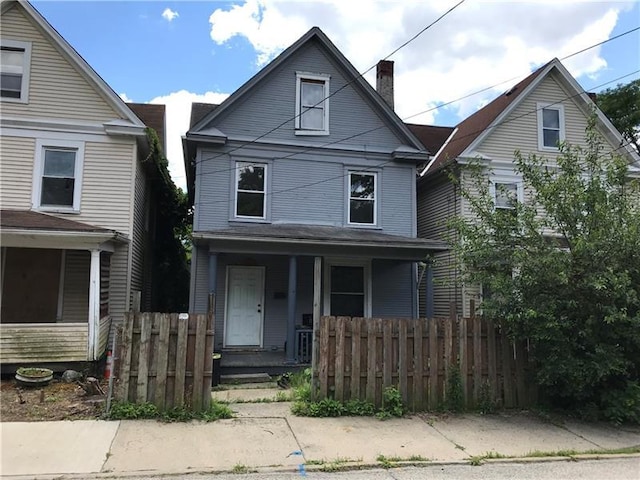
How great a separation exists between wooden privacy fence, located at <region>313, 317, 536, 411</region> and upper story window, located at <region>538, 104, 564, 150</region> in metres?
9.79

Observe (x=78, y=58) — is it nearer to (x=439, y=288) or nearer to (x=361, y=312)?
(x=361, y=312)

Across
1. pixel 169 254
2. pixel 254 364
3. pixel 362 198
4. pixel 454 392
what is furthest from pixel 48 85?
pixel 454 392

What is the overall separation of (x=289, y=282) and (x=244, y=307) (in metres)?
2.06

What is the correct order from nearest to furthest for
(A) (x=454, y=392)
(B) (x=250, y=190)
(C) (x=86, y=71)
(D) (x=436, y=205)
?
(A) (x=454, y=392) < (C) (x=86, y=71) < (B) (x=250, y=190) < (D) (x=436, y=205)

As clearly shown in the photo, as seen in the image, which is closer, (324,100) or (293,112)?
(293,112)

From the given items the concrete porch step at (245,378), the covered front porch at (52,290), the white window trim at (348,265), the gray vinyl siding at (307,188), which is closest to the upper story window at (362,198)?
the gray vinyl siding at (307,188)

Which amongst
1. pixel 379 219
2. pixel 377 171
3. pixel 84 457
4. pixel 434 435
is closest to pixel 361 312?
pixel 379 219

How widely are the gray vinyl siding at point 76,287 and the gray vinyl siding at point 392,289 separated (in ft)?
24.9

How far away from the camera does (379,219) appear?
13.8 meters

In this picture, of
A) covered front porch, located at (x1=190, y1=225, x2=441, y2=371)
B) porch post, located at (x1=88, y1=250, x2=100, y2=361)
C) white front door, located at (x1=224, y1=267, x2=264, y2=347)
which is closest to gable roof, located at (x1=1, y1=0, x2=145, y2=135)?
covered front porch, located at (x1=190, y1=225, x2=441, y2=371)

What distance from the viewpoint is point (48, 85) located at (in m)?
11.7

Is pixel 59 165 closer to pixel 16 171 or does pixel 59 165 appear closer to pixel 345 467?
pixel 16 171

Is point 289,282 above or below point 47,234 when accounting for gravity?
below

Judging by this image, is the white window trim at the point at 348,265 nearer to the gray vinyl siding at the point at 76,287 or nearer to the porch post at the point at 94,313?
the porch post at the point at 94,313
